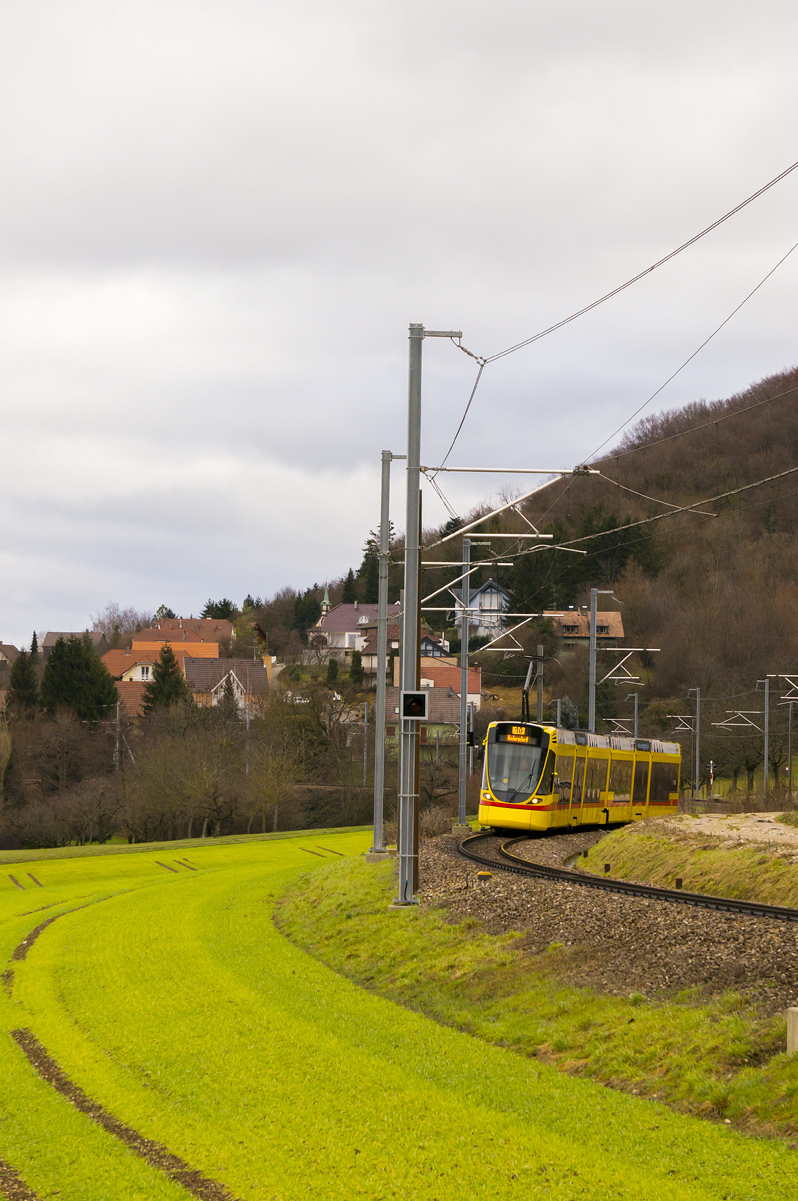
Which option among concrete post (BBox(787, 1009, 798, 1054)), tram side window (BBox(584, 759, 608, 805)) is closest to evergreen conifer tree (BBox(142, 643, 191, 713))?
tram side window (BBox(584, 759, 608, 805))

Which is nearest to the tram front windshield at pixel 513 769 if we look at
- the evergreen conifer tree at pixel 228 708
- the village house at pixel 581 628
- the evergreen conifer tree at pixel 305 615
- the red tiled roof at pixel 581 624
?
the evergreen conifer tree at pixel 228 708

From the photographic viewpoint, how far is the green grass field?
795cm

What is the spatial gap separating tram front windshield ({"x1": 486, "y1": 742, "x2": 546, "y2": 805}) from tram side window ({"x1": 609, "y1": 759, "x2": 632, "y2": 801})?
20.3ft

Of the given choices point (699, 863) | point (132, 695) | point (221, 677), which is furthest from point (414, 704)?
point (221, 677)

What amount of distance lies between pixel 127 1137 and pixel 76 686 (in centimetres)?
8153

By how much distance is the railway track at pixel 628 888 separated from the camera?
48.8ft

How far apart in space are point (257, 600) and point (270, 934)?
17334 centimetres

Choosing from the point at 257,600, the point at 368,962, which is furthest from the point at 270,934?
the point at 257,600

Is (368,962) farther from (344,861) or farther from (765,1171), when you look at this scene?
(344,861)

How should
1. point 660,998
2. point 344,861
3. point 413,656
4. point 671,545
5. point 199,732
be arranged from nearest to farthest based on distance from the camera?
1. point 660,998
2. point 413,656
3. point 344,861
4. point 199,732
5. point 671,545

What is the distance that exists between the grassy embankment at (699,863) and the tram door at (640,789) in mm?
9051

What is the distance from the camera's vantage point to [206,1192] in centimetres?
816

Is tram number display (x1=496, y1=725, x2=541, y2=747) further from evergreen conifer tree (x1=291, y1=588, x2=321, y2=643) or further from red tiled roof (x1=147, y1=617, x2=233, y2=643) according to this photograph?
evergreen conifer tree (x1=291, y1=588, x2=321, y2=643)

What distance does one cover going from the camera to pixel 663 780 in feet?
131
